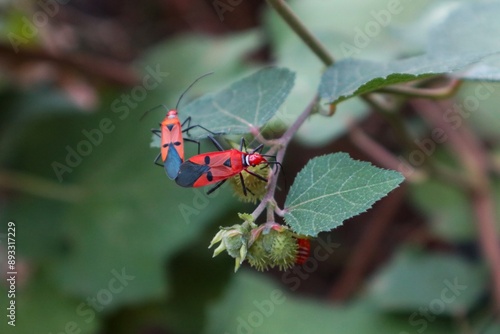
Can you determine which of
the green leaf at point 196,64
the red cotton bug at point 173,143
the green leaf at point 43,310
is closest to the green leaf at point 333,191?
the red cotton bug at point 173,143

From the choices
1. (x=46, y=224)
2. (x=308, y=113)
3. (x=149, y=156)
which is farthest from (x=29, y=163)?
(x=308, y=113)

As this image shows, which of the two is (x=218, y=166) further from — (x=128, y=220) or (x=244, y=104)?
(x=128, y=220)

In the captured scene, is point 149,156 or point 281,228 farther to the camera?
point 149,156

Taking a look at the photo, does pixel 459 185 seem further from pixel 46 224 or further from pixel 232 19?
pixel 232 19

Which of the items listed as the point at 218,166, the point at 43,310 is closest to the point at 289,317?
the point at 43,310

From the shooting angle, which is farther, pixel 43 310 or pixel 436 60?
pixel 43 310

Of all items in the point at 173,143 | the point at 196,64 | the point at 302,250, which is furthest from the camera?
Answer: the point at 196,64
